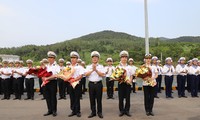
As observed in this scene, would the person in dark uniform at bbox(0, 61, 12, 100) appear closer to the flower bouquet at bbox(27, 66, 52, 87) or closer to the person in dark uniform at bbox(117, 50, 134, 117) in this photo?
the flower bouquet at bbox(27, 66, 52, 87)

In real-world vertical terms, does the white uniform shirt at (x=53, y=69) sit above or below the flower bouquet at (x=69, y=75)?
above

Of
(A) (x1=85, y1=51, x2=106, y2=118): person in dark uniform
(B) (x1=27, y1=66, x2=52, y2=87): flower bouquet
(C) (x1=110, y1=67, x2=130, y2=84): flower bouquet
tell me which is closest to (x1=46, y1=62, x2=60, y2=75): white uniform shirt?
(B) (x1=27, y1=66, x2=52, y2=87): flower bouquet

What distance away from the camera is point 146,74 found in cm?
765

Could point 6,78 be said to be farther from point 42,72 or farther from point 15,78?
point 42,72

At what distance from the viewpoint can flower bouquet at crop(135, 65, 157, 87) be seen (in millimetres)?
7641

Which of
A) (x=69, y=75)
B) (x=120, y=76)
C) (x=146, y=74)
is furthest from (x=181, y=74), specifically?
(x=69, y=75)

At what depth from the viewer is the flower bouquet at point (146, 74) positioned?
764 centimetres

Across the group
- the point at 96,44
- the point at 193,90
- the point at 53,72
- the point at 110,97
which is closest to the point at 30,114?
the point at 53,72

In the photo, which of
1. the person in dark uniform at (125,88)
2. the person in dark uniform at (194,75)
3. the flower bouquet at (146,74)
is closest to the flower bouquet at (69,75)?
the person in dark uniform at (125,88)

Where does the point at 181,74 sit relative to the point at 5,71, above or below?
below

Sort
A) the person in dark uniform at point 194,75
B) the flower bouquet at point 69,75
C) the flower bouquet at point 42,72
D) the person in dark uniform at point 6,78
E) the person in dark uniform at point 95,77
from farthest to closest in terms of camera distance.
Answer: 1. the person in dark uniform at point 6,78
2. the person in dark uniform at point 194,75
3. the flower bouquet at point 42,72
4. the flower bouquet at point 69,75
5. the person in dark uniform at point 95,77

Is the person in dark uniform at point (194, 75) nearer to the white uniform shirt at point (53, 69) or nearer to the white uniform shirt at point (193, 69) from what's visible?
the white uniform shirt at point (193, 69)

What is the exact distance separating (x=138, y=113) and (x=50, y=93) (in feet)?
9.16

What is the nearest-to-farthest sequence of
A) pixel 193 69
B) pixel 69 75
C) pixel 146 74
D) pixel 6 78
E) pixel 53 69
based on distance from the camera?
pixel 146 74, pixel 69 75, pixel 53 69, pixel 193 69, pixel 6 78
